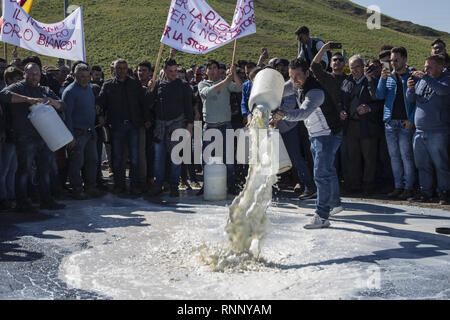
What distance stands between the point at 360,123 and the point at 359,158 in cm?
67

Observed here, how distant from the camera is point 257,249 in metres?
5.98

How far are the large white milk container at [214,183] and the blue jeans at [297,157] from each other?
124 centimetres

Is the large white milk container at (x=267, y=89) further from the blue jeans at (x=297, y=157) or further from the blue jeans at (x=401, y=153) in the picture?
the blue jeans at (x=401, y=153)

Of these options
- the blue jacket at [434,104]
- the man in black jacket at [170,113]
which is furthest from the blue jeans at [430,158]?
the man in black jacket at [170,113]

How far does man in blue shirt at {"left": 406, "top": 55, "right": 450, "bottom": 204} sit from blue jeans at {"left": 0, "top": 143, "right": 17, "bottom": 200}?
6513 mm

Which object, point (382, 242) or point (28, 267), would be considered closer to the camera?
point (28, 267)

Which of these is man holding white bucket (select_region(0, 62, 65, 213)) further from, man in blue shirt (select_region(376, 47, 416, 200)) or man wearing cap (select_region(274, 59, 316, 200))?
man in blue shirt (select_region(376, 47, 416, 200))

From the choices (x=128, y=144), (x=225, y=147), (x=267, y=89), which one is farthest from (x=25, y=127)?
(x=267, y=89)

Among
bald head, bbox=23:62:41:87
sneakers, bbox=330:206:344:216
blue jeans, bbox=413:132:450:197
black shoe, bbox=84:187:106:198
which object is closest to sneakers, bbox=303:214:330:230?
sneakers, bbox=330:206:344:216

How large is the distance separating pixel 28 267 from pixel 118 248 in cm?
111

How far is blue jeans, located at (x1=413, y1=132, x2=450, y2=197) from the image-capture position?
30.0ft
